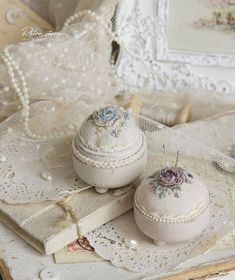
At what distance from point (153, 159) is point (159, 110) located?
0.55ft

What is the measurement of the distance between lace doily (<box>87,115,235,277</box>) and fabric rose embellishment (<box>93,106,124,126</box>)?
0.10 m

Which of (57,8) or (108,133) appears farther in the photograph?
(57,8)

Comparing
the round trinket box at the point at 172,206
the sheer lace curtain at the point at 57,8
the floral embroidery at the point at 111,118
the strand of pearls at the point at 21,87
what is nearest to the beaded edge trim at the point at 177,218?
the round trinket box at the point at 172,206

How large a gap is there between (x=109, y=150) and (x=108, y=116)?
0.04 m

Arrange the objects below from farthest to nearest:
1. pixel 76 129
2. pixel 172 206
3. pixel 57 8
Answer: pixel 57 8, pixel 76 129, pixel 172 206

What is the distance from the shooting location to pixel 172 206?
25.9 inches

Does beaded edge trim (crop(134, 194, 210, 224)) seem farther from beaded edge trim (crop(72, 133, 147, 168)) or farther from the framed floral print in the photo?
the framed floral print

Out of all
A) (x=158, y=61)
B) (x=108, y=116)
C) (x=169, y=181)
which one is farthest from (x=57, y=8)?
(x=169, y=181)

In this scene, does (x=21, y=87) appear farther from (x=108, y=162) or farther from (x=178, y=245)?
(x=178, y=245)

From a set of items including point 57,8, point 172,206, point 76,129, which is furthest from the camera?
point 57,8

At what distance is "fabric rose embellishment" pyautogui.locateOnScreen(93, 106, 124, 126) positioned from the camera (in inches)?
28.3

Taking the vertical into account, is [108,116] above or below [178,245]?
above

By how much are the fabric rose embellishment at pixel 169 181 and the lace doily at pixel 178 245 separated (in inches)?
3.1

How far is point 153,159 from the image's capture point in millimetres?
821
